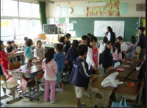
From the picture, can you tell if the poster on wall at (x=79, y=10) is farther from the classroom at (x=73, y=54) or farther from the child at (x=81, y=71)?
the child at (x=81, y=71)

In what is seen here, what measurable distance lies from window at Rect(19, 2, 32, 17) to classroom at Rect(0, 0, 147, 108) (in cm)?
5

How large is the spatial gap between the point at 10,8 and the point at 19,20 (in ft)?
2.49

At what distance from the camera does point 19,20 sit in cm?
772

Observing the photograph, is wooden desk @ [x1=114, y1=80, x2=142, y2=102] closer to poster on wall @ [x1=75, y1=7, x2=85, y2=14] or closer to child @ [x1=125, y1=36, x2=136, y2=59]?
child @ [x1=125, y1=36, x2=136, y2=59]

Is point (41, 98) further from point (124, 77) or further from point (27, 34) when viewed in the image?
point (27, 34)

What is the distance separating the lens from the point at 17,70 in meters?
3.18

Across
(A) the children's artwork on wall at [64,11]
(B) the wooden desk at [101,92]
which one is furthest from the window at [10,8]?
(B) the wooden desk at [101,92]

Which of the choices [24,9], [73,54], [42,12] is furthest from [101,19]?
[73,54]

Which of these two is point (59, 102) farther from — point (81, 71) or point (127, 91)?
point (127, 91)

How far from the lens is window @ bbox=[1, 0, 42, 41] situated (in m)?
6.95

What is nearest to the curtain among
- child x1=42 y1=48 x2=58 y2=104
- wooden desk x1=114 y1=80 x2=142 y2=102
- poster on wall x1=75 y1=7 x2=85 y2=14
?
poster on wall x1=75 y1=7 x2=85 y2=14

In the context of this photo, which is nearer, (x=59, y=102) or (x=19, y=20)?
(x=59, y=102)

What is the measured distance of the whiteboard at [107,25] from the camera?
719 centimetres

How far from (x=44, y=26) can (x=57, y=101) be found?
6.36m
